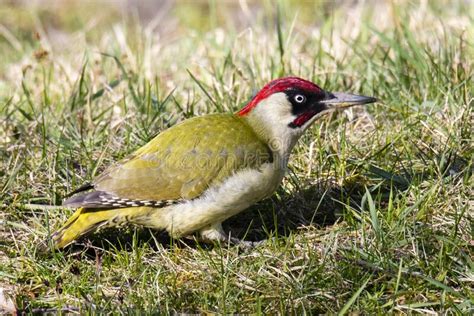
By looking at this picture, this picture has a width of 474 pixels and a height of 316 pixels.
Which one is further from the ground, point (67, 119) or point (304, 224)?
point (67, 119)

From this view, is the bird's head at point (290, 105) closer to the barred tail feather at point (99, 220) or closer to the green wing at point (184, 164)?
the green wing at point (184, 164)

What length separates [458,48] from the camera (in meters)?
4.66

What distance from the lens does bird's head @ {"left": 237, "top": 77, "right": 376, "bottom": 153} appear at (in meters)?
3.53

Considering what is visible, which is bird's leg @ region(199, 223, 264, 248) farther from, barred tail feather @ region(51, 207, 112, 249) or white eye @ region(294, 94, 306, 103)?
white eye @ region(294, 94, 306, 103)

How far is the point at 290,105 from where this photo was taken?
3539 mm

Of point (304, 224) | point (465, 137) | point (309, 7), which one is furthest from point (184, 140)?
point (309, 7)

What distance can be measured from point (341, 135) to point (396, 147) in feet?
0.91

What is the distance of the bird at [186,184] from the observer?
334 cm

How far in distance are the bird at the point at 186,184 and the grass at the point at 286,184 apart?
0.11 meters

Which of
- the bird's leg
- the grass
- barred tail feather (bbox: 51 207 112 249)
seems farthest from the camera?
the bird's leg

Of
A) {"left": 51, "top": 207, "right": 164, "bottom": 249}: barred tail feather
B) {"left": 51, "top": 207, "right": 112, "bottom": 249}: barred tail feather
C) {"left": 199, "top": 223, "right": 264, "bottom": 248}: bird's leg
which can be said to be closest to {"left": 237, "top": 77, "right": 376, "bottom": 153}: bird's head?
{"left": 199, "top": 223, "right": 264, "bottom": 248}: bird's leg

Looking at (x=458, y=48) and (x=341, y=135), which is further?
(x=458, y=48)

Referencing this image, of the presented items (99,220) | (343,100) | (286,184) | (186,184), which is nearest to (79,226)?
(99,220)

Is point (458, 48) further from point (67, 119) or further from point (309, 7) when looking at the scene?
point (309, 7)
